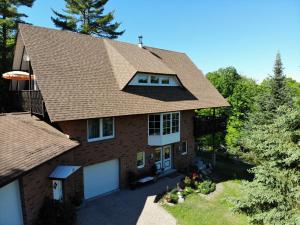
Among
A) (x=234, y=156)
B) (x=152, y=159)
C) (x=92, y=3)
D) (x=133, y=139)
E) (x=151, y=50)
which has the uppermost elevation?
(x=92, y=3)


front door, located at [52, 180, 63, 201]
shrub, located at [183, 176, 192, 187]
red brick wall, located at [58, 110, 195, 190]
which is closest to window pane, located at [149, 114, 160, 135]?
red brick wall, located at [58, 110, 195, 190]

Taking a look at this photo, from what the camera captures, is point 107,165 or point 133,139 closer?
point 107,165

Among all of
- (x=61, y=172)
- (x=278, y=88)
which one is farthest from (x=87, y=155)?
(x=278, y=88)

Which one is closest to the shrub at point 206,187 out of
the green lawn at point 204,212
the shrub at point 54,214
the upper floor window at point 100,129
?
the green lawn at point 204,212

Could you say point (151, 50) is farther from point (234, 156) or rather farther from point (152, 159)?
point (234, 156)

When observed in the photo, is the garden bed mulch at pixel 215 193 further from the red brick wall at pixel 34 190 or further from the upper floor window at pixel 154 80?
the red brick wall at pixel 34 190

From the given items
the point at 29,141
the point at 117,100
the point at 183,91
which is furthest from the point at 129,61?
the point at 29,141
